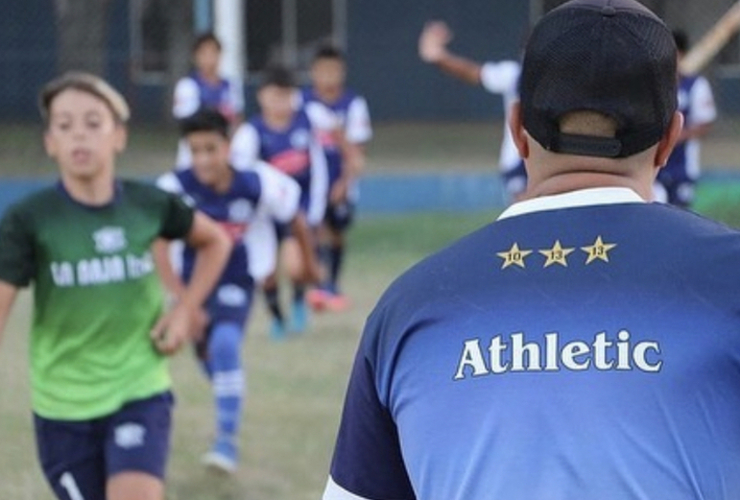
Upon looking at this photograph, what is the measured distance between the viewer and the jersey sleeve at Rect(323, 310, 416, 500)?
244 centimetres

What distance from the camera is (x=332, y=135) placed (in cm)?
1434

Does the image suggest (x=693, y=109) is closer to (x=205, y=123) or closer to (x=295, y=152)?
(x=295, y=152)

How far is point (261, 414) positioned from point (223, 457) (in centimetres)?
133

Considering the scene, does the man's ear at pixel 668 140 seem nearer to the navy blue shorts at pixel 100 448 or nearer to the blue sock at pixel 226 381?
the navy blue shorts at pixel 100 448

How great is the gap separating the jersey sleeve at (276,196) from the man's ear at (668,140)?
6744mm

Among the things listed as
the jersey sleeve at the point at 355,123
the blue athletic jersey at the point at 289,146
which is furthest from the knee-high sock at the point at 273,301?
the jersey sleeve at the point at 355,123

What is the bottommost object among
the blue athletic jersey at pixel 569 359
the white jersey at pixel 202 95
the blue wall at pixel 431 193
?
the blue wall at pixel 431 193

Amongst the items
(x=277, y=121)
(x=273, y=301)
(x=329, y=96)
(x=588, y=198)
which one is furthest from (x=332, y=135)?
(x=588, y=198)

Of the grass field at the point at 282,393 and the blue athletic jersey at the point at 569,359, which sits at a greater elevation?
the blue athletic jersey at the point at 569,359

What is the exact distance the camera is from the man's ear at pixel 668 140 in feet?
7.88

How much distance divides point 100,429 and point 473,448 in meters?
3.56

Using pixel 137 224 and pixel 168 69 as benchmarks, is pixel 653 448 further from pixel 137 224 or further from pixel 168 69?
pixel 168 69

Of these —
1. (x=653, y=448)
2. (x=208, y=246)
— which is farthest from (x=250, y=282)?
(x=653, y=448)

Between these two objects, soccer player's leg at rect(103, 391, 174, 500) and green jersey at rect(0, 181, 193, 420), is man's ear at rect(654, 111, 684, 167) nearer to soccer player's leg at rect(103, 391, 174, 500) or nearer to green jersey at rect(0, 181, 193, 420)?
soccer player's leg at rect(103, 391, 174, 500)
